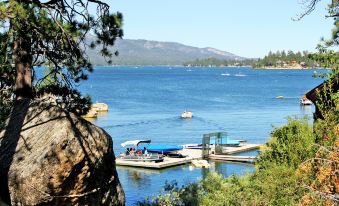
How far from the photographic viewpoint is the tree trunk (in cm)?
1364

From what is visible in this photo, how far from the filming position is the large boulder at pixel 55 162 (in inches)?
423

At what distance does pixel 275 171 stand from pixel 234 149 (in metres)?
31.0

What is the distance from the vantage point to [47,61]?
14898 millimetres

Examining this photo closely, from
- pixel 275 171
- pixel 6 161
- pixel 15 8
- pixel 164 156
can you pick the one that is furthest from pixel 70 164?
pixel 164 156

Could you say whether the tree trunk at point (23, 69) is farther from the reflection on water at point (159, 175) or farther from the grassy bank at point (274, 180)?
the reflection on water at point (159, 175)

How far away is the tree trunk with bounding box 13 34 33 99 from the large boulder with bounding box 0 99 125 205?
1742 mm

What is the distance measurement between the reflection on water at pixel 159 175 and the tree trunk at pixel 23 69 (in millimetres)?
18778

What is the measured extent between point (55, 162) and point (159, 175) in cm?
2830

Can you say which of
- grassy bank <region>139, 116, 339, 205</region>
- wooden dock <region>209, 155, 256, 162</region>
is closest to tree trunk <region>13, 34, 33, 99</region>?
grassy bank <region>139, 116, 339, 205</region>

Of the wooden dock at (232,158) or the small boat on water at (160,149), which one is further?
the small boat on water at (160,149)

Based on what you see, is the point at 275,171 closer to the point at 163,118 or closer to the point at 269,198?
the point at 269,198

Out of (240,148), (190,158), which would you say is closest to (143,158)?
(190,158)

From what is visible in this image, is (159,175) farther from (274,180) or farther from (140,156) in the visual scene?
(274,180)

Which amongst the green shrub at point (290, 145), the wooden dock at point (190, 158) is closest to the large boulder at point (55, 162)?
the green shrub at point (290, 145)
